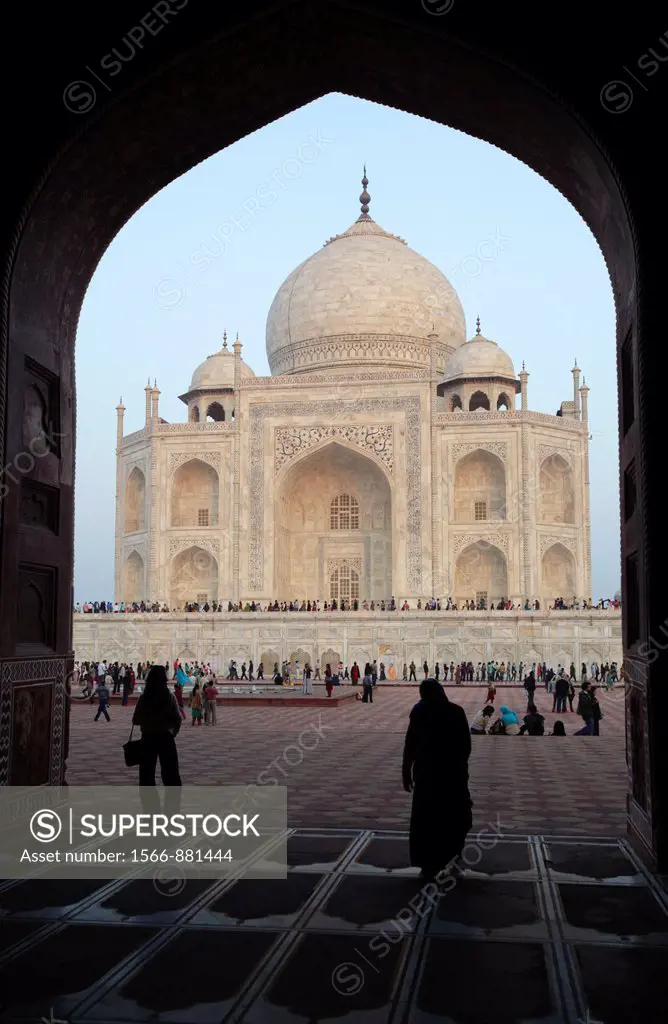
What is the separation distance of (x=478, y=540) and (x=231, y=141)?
23.7 metres

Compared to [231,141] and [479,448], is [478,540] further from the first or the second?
[231,141]

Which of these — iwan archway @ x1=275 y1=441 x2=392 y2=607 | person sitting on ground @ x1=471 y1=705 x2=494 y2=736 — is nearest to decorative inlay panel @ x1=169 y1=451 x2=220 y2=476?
iwan archway @ x1=275 y1=441 x2=392 y2=607

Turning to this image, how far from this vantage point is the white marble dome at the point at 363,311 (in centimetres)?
3369

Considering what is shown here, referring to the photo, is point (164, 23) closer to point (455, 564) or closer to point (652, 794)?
point (652, 794)

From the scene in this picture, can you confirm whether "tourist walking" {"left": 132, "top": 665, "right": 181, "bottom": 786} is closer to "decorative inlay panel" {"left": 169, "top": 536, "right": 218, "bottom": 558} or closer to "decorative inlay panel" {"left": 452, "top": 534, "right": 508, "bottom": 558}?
"decorative inlay panel" {"left": 452, "top": 534, "right": 508, "bottom": 558}

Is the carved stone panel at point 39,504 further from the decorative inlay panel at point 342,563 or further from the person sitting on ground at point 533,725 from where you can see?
the decorative inlay panel at point 342,563

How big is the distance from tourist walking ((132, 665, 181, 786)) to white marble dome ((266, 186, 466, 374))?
91.4 ft

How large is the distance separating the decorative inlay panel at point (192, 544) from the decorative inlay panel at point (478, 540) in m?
7.35

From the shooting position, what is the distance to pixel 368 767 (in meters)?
8.86

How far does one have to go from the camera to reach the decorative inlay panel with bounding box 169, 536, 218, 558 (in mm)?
30812

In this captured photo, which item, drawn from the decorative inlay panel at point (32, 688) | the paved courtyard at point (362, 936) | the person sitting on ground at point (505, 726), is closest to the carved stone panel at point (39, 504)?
the decorative inlay panel at point (32, 688)

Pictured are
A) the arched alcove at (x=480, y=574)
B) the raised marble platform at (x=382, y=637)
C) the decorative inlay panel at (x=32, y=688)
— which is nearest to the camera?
the decorative inlay panel at (x=32, y=688)

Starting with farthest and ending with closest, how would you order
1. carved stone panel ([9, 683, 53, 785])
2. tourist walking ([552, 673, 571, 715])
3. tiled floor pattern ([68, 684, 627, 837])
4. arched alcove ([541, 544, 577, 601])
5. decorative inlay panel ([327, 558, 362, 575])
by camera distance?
decorative inlay panel ([327, 558, 362, 575]) < arched alcove ([541, 544, 577, 601]) < tourist walking ([552, 673, 571, 715]) < tiled floor pattern ([68, 684, 627, 837]) < carved stone panel ([9, 683, 53, 785])

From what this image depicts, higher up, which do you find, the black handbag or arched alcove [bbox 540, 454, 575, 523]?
arched alcove [bbox 540, 454, 575, 523]
